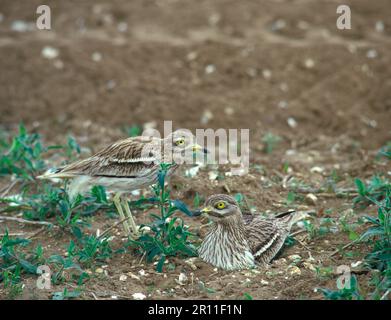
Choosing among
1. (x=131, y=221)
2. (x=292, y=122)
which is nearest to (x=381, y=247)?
(x=131, y=221)

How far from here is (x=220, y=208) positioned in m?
5.67

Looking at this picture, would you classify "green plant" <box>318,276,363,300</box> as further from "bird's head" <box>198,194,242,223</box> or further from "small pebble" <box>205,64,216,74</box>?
"small pebble" <box>205,64,216,74</box>

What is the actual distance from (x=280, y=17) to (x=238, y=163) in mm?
4748

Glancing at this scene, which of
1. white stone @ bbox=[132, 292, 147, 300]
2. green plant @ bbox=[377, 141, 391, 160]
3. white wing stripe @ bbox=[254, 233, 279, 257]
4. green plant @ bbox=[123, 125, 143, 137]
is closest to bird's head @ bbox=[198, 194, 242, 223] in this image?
white wing stripe @ bbox=[254, 233, 279, 257]

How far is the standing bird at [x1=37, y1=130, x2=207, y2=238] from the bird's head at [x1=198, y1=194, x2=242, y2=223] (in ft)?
1.65

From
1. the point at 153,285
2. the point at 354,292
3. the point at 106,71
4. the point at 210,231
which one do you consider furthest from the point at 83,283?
the point at 106,71

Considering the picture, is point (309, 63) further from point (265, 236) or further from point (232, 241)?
point (232, 241)

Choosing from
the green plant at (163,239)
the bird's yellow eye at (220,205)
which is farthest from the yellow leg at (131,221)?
the bird's yellow eye at (220,205)

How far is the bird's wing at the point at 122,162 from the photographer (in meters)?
5.97

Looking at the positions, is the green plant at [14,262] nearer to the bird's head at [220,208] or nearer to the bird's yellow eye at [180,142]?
the bird's head at [220,208]

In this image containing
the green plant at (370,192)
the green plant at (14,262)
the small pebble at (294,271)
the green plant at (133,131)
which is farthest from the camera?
the green plant at (133,131)

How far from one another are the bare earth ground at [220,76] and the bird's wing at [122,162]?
0.93 metres

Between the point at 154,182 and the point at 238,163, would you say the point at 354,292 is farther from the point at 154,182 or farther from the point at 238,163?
the point at 238,163

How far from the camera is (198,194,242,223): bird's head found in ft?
18.5
